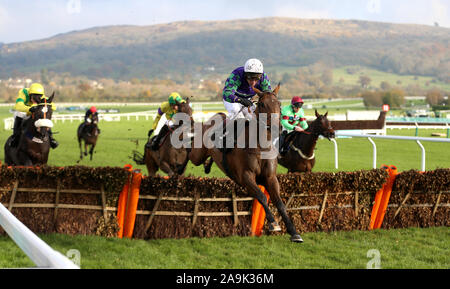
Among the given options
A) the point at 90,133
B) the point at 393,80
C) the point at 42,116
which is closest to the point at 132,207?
the point at 42,116

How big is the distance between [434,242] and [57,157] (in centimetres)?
1309

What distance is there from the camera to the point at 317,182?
21.3ft

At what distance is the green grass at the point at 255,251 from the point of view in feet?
16.3

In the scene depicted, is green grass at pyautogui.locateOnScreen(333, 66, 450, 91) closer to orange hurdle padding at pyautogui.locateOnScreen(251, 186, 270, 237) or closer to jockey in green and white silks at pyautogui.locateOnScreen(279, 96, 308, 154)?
jockey in green and white silks at pyautogui.locateOnScreen(279, 96, 308, 154)

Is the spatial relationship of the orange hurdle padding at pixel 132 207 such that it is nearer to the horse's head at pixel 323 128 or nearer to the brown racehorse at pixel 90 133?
the horse's head at pixel 323 128

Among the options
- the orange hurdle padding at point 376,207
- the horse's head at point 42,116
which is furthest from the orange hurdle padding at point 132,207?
the orange hurdle padding at point 376,207

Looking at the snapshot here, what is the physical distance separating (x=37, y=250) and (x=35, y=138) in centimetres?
659

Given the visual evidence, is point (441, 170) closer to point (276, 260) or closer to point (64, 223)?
point (276, 260)

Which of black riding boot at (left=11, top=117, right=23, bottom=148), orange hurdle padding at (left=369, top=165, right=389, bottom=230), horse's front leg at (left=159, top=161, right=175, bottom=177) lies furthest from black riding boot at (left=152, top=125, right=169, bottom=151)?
orange hurdle padding at (left=369, top=165, right=389, bottom=230)

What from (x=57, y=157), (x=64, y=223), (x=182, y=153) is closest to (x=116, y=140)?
(x=57, y=157)

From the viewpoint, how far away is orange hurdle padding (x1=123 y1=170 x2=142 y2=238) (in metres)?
6.05

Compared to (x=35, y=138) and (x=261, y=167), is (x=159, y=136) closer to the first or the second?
(x=35, y=138)

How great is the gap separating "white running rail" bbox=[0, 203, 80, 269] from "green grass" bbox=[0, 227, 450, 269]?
8.61 feet

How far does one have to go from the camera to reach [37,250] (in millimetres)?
1879
